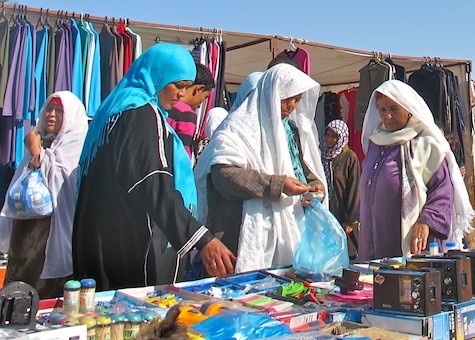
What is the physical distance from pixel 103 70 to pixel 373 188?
2.03 m

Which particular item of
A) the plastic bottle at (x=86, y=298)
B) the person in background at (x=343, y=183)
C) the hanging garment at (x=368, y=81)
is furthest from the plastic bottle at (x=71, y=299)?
the hanging garment at (x=368, y=81)

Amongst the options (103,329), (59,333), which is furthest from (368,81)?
(59,333)

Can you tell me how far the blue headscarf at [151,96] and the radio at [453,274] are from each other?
0.76m

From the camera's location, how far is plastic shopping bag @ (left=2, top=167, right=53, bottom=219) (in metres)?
2.29

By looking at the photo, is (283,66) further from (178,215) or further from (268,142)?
(178,215)

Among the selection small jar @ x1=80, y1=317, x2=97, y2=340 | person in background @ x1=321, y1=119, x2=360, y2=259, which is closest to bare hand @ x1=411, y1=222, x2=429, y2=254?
small jar @ x1=80, y1=317, x2=97, y2=340

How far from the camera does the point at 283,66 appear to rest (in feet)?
7.52

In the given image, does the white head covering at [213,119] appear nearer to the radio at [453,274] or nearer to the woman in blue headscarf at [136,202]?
the woman in blue headscarf at [136,202]

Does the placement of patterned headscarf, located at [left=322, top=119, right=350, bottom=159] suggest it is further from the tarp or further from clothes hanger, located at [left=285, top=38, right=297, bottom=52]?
clothes hanger, located at [left=285, top=38, right=297, bottom=52]

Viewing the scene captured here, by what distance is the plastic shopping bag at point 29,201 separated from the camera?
7.53 feet

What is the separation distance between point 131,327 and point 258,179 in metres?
1.01

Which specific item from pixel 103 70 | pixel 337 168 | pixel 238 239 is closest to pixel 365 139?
pixel 238 239

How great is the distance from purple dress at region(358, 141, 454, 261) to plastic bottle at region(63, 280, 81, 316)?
1552mm

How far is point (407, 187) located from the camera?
2.33m
